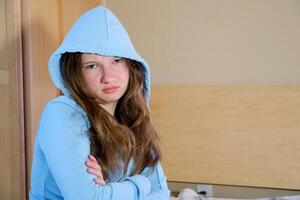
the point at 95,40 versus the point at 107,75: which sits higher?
the point at 95,40

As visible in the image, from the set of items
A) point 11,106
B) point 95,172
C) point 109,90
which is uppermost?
point 109,90

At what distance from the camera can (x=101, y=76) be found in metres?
1.04

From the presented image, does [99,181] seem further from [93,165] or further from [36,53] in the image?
[36,53]

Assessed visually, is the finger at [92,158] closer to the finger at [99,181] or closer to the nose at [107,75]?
the finger at [99,181]

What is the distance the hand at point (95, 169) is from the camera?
3.00 feet

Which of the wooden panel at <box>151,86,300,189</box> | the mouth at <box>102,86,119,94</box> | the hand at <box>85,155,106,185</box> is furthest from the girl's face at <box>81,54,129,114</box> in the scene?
the wooden panel at <box>151,86,300,189</box>

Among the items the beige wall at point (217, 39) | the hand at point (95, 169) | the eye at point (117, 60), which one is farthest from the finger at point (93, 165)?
the beige wall at point (217, 39)

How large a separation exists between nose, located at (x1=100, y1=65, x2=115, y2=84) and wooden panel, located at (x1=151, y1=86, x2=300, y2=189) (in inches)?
40.6

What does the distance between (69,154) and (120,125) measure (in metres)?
0.26

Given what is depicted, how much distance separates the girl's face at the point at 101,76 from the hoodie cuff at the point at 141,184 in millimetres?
260

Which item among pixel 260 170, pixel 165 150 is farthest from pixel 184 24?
pixel 260 170

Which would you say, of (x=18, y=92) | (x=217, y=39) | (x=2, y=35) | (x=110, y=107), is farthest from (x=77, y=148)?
(x=217, y=39)

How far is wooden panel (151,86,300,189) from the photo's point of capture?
186 cm

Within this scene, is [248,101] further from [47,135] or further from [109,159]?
[47,135]
